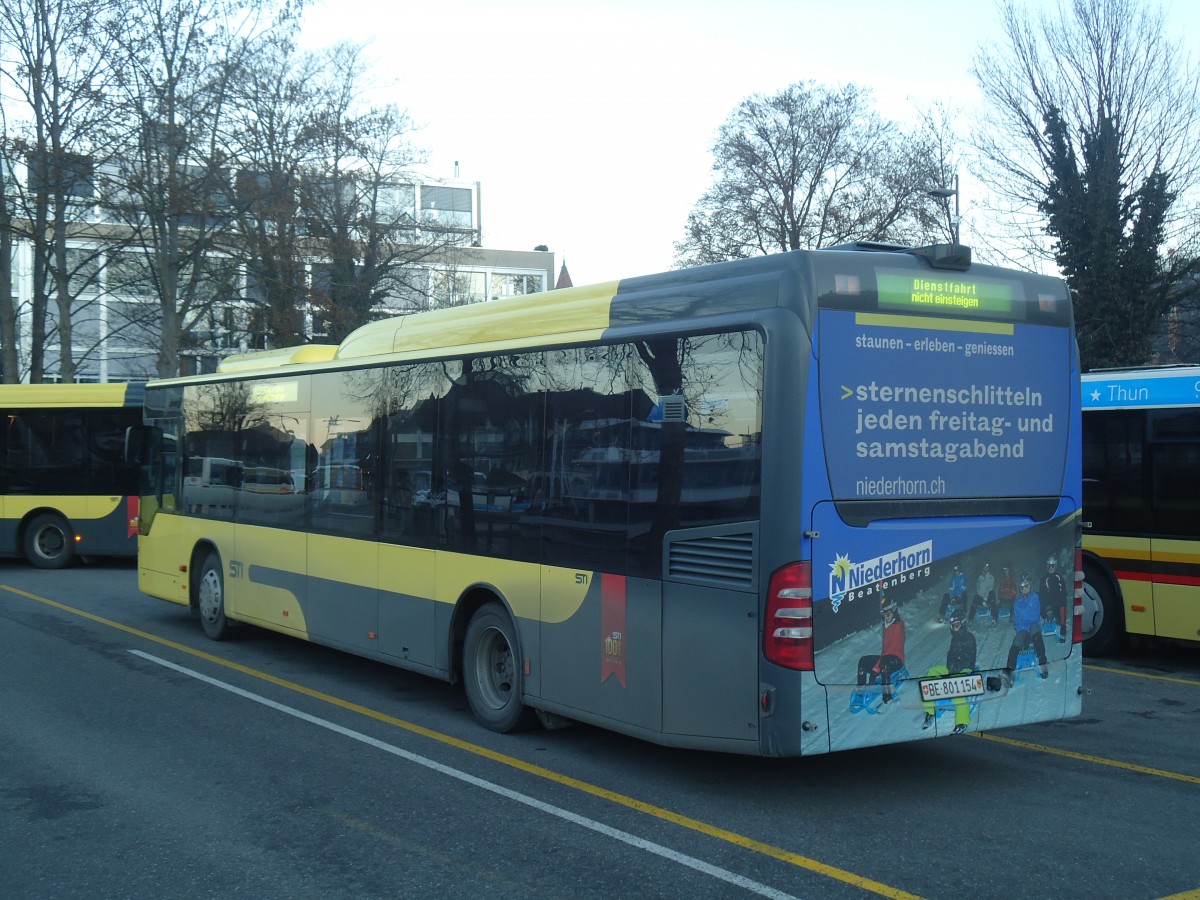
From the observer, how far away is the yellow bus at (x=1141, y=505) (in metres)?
11.2

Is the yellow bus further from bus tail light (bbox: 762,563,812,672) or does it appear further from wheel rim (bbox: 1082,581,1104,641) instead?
bus tail light (bbox: 762,563,812,672)

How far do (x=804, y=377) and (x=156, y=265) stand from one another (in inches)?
1128

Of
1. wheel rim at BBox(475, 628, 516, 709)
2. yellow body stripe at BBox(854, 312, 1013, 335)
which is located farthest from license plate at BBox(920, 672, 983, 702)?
wheel rim at BBox(475, 628, 516, 709)

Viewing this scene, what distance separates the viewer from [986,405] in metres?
7.01

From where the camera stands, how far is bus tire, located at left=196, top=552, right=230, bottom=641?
12812 millimetres

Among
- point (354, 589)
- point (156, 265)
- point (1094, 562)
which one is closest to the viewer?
point (354, 589)

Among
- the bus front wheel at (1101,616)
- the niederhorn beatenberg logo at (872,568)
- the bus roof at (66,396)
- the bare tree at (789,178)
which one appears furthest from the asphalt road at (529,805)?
the bare tree at (789,178)

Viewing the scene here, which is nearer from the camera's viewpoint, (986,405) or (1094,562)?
(986,405)

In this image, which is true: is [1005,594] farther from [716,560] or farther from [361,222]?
[361,222]

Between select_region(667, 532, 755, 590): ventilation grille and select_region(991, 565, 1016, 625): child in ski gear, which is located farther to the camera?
select_region(991, 565, 1016, 625): child in ski gear

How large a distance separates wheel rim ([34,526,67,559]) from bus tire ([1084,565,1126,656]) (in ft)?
55.6

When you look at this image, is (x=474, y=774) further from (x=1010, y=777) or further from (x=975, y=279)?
(x=975, y=279)

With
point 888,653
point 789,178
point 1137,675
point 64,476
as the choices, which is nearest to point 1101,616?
point 1137,675

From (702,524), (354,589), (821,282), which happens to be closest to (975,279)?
(821,282)
